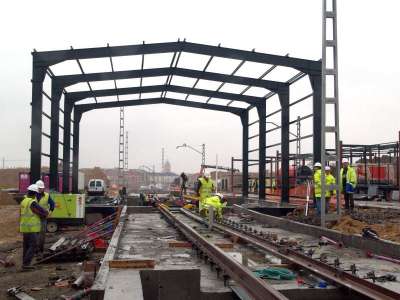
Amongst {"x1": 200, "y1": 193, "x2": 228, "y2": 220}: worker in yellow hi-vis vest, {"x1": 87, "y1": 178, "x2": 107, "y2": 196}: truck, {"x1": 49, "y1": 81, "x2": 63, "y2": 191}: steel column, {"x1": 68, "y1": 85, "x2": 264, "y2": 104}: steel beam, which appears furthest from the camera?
{"x1": 87, "y1": 178, "x2": 107, "y2": 196}: truck

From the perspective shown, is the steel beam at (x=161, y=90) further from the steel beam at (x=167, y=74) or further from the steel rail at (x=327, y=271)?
the steel rail at (x=327, y=271)

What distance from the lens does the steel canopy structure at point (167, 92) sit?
1786cm

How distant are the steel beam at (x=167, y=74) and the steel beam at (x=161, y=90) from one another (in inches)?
103

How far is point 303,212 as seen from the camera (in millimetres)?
18516

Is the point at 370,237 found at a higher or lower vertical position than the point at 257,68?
lower

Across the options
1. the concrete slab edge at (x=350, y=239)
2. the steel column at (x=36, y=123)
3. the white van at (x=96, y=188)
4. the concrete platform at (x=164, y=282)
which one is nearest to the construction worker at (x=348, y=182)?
the concrete slab edge at (x=350, y=239)

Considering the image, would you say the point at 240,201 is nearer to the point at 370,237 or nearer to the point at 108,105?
the point at 108,105

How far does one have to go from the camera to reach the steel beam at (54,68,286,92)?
20.4 meters

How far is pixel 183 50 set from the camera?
1847cm

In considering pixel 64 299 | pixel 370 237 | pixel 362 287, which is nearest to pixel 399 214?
pixel 370 237

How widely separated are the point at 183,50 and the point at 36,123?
569 centimetres

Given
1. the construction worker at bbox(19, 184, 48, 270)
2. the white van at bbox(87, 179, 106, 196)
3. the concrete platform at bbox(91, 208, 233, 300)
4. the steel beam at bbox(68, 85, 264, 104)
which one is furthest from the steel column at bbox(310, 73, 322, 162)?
the white van at bbox(87, 179, 106, 196)

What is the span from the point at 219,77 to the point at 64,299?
14.7 meters

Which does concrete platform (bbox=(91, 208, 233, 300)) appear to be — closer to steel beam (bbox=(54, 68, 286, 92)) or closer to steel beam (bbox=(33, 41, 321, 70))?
steel beam (bbox=(33, 41, 321, 70))
